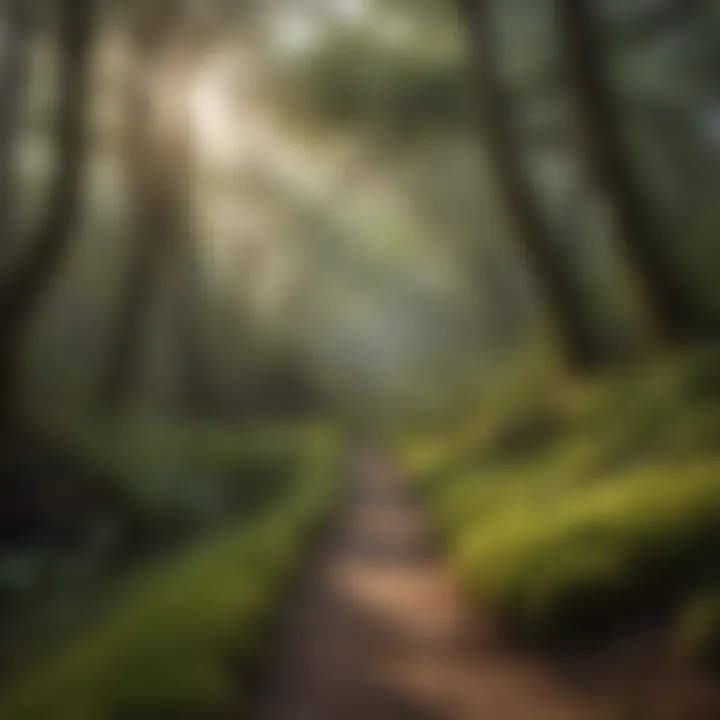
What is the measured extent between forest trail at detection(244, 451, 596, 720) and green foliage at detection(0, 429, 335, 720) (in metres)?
0.15

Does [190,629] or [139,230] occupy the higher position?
[139,230]

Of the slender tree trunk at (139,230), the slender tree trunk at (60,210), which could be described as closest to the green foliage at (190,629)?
the slender tree trunk at (139,230)

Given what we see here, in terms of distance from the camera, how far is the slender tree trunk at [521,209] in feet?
14.3

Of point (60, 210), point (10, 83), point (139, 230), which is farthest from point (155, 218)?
point (10, 83)

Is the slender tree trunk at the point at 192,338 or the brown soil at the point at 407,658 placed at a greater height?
the slender tree trunk at the point at 192,338

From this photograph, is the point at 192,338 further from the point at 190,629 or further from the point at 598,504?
the point at 598,504

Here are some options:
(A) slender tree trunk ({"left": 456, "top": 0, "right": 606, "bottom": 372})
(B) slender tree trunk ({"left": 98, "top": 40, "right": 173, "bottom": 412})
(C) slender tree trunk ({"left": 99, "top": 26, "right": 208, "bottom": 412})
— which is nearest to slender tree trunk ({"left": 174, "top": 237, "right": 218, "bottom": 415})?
(C) slender tree trunk ({"left": 99, "top": 26, "right": 208, "bottom": 412})

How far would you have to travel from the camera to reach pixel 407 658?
409 centimetres

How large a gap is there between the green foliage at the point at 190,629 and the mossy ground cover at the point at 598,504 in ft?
2.21

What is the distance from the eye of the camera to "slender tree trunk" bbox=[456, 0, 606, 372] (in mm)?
4352

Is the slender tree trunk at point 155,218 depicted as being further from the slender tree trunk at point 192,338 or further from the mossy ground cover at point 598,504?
the mossy ground cover at point 598,504

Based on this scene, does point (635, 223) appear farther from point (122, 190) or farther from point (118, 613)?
point (118, 613)

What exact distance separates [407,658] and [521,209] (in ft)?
5.96

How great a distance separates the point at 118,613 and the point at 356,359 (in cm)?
149
